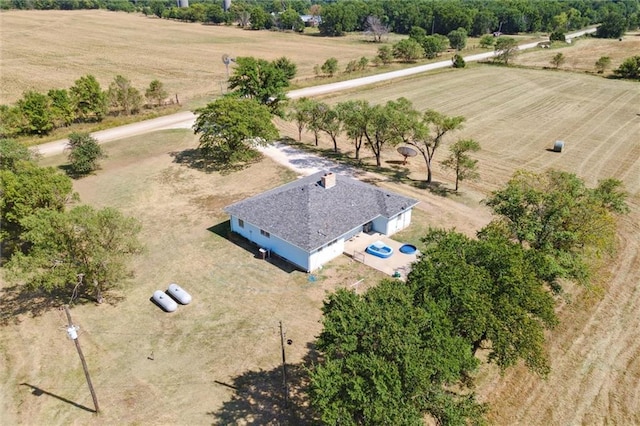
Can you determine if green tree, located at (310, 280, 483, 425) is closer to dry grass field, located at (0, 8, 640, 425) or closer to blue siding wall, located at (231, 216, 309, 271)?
dry grass field, located at (0, 8, 640, 425)

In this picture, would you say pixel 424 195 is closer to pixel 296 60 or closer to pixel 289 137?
pixel 289 137

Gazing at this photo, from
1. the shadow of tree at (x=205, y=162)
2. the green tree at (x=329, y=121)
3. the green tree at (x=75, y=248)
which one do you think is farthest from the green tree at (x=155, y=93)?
the green tree at (x=75, y=248)

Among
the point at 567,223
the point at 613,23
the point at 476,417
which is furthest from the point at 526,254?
the point at 613,23

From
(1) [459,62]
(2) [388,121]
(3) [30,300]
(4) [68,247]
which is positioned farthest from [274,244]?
(1) [459,62]

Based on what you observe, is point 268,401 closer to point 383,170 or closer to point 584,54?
point 383,170

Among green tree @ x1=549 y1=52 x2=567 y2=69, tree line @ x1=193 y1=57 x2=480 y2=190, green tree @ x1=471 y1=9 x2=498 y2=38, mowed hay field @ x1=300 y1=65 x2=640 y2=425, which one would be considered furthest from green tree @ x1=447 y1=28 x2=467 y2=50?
tree line @ x1=193 y1=57 x2=480 y2=190

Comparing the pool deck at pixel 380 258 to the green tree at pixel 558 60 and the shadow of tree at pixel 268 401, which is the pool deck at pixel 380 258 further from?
the green tree at pixel 558 60
